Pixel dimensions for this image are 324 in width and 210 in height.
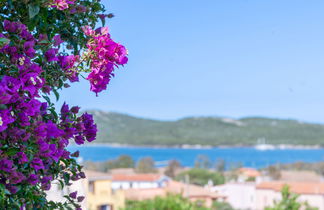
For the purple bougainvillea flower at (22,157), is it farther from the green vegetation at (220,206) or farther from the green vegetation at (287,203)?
the green vegetation at (220,206)

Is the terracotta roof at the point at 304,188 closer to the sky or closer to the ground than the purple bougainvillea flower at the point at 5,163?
closer to the ground

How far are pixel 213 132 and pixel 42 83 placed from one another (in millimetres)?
152395

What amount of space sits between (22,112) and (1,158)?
11cm

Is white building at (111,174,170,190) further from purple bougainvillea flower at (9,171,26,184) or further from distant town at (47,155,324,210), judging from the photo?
purple bougainvillea flower at (9,171,26,184)

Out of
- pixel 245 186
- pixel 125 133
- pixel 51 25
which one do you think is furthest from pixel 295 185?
pixel 125 133

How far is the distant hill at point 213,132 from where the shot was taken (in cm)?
14312

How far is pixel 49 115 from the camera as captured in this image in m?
1.41

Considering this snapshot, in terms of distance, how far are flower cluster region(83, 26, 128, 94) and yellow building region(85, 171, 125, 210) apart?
78.0 ft

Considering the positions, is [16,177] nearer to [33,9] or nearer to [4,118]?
[4,118]

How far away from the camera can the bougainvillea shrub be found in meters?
1.14

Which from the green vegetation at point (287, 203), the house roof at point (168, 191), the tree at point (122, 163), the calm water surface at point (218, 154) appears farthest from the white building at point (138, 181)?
the calm water surface at point (218, 154)

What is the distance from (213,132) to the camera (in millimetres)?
152500

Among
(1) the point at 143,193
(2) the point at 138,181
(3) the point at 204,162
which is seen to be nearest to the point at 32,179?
(1) the point at 143,193

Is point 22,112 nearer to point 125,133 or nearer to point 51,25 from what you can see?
point 51,25
